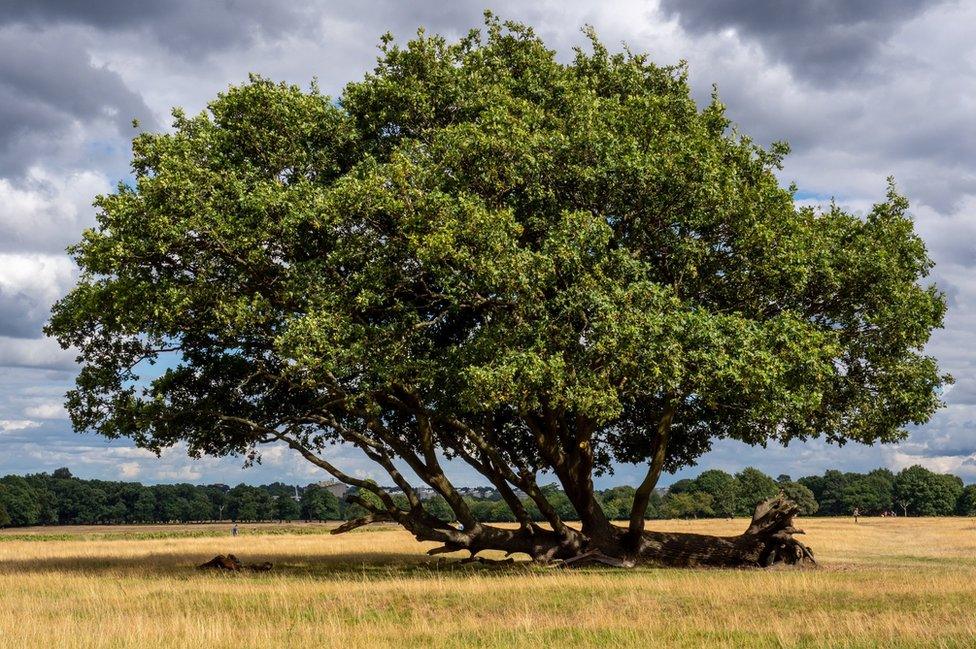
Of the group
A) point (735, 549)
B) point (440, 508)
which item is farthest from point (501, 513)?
point (735, 549)

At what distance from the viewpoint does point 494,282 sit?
26.0 metres

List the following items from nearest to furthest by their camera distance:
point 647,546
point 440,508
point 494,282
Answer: point 494,282
point 647,546
point 440,508

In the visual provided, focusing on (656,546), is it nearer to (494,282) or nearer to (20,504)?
(494,282)

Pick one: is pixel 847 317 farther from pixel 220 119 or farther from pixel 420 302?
pixel 220 119

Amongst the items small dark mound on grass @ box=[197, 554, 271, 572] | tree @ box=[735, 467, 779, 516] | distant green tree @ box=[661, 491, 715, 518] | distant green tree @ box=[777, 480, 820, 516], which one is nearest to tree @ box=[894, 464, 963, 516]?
distant green tree @ box=[777, 480, 820, 516]

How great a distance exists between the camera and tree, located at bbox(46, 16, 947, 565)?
26406 millimetres

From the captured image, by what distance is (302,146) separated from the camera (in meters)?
31.2

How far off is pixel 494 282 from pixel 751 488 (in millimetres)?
161956

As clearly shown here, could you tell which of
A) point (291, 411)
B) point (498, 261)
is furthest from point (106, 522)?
point (498, 261)

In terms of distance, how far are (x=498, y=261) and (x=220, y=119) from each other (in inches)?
483

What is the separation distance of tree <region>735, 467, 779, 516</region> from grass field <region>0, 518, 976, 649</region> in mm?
148798

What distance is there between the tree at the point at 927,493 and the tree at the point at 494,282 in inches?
6096

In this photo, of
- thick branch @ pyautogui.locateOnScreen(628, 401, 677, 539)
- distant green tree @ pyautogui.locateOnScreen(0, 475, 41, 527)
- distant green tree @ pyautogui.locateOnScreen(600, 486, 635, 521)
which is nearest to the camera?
thick branch @ pyautogui.locateOnScreen(628, 401, 677, 539)

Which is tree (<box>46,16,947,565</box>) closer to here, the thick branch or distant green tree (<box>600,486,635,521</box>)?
the thick branch
